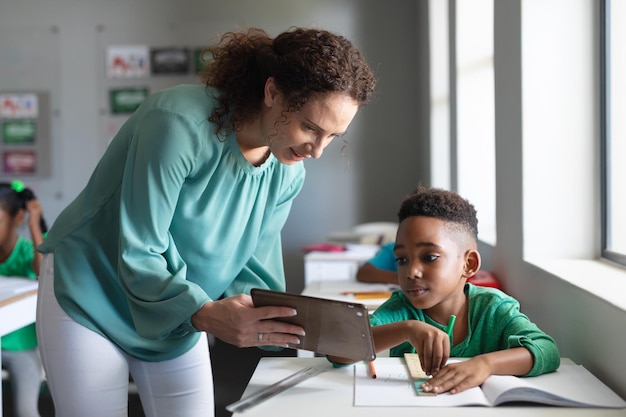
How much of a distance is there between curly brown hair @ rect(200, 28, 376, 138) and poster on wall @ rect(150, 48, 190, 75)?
12.7 feet

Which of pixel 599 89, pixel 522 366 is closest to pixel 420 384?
pixel 522 366

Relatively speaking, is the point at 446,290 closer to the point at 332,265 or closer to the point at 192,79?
the point at 332,265

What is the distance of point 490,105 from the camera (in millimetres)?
3775

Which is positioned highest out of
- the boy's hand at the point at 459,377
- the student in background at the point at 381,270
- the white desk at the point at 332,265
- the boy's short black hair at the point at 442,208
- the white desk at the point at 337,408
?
the boy's short black hair at the point at 442,208

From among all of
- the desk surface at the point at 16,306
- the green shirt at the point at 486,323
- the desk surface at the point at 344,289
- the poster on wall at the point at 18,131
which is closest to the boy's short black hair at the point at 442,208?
the green shirt at the point at 486,323

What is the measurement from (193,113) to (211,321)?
361mm

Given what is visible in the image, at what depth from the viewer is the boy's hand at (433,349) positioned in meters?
1.28

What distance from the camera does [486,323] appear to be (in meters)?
1.58

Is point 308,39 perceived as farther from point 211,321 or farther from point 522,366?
point 522,366

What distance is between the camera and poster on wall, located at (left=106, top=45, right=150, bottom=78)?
526cm

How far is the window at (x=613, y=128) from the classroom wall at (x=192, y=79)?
314 cm

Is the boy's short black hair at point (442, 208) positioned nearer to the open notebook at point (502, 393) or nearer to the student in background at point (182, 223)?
the student in background at point (182, 223)

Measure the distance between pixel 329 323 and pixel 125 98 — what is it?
14.4 feet

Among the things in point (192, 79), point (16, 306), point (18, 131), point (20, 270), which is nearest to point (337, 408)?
point (16, 306)
